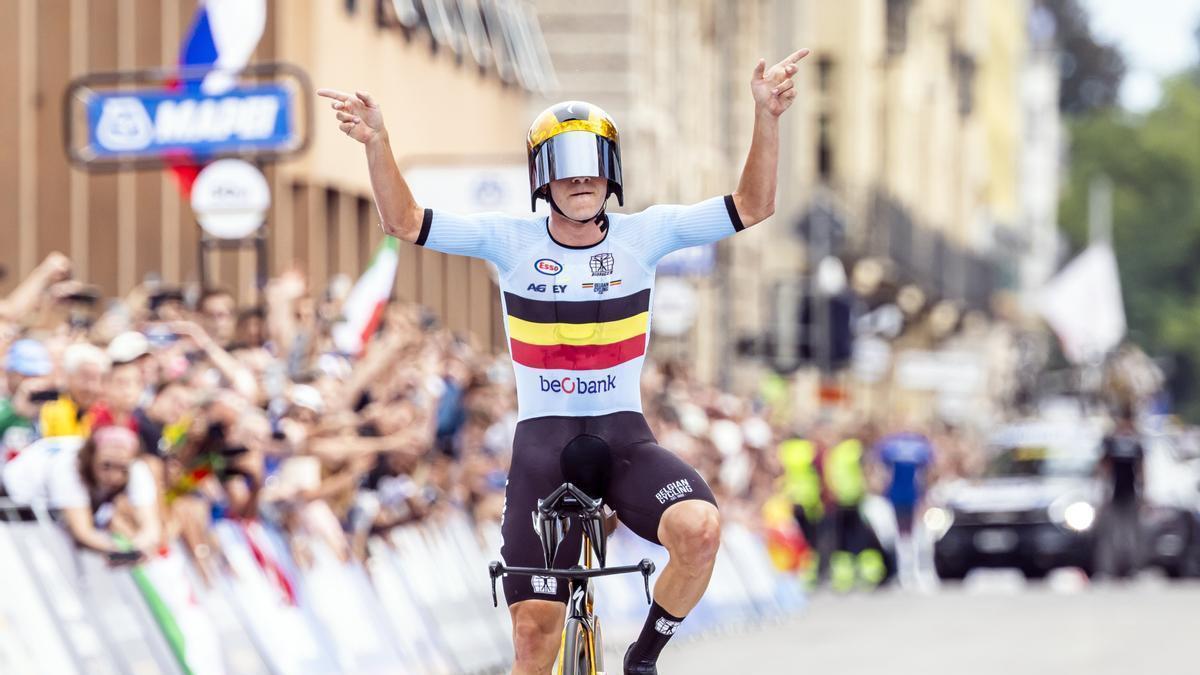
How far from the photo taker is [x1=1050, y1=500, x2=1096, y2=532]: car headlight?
31219mm

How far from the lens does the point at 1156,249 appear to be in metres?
→ 112

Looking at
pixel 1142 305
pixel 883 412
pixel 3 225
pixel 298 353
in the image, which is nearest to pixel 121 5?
pixel 3 225

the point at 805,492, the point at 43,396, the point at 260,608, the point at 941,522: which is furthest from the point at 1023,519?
the point at 43,396

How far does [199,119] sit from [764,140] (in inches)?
404

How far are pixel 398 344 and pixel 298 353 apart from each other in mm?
755

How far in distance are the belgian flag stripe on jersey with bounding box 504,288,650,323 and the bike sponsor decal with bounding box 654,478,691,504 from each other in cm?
65

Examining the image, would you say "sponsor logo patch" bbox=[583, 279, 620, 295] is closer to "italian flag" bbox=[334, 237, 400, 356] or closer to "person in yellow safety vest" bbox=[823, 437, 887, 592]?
"italian flag" bbox=[334, 237, 400, 356]

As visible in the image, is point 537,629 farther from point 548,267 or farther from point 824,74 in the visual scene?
point 824,74

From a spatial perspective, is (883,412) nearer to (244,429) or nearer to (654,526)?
(244,429)

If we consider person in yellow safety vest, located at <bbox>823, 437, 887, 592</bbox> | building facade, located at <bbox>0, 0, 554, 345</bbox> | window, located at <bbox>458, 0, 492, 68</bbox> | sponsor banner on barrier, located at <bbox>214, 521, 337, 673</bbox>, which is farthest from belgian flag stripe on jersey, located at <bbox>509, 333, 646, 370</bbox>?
window, located at <bbox>458, 0, 492, 68</bbox>

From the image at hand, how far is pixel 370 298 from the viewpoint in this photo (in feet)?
63.2

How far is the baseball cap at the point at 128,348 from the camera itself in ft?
45.0

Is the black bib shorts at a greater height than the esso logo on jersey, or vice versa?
the esso logo on jersey

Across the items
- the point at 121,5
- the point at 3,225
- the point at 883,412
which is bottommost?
the point at 883,412
